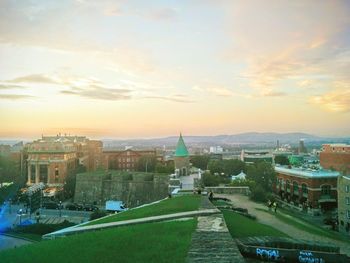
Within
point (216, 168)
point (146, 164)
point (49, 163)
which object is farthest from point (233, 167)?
Result: point (49, 163)

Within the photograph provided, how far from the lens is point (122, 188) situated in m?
41.3

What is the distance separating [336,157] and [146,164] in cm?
2951

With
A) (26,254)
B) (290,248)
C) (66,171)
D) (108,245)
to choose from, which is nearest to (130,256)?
(108,245)

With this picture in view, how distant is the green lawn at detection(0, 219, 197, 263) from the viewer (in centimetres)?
769

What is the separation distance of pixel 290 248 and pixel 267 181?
3646 centimetres

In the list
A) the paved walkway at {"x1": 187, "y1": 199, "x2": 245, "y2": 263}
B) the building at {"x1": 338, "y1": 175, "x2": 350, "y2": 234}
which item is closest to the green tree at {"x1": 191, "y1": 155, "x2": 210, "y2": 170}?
the building at {"x1": 338, "y1": 175, "x2": 350, "y2": 234}

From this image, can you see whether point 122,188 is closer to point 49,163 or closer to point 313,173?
point 49,163

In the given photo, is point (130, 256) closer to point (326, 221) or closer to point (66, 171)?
point (326, 221)

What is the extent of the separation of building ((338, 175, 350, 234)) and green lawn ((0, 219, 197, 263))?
75.6 ft

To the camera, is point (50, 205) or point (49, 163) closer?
point (50, 205)

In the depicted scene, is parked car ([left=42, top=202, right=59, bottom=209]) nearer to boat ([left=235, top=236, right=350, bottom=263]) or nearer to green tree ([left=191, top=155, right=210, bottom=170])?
green tree ([left=191, top=155, right=210, bottom=170])

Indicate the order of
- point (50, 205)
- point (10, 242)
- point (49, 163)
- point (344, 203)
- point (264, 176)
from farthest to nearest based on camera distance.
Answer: point (49, 163), point (264, 176), point (50, 205), point (344, 203), point (10, 242)

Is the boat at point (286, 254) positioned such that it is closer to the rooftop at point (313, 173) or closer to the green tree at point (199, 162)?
the rooftop at point (313, 173)

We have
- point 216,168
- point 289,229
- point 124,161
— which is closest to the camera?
point 289,229
